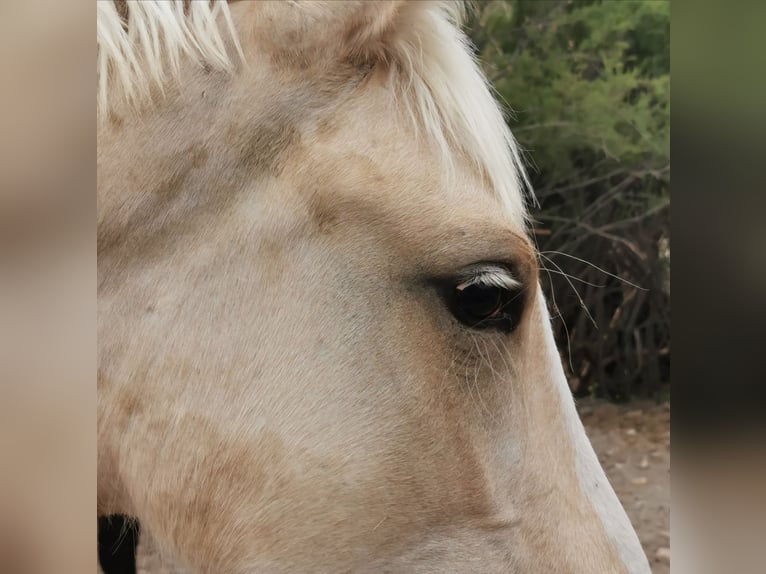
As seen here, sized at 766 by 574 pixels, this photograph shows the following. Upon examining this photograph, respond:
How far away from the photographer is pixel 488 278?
85cm

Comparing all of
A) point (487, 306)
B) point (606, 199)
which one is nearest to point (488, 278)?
point (487, 306)

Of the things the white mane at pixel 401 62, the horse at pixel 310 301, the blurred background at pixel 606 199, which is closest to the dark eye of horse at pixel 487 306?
the horse at pixel 310 301

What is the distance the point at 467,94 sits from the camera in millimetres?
913

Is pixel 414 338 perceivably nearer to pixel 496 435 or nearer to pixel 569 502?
pixel 496 435

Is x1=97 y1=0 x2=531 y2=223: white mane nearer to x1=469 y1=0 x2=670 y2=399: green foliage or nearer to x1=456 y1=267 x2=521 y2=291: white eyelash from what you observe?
x1=456 y1=267 x2=521 y2=291: white eyelash

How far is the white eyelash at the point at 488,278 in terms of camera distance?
0.84m

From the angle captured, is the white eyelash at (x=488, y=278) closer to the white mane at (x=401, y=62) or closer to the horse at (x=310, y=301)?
the horse at (x=310, y=301)

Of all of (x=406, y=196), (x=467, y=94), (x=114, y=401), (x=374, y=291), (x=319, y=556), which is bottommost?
(x=319, y=556)

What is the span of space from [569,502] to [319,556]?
373mm

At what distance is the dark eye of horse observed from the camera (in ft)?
2.81

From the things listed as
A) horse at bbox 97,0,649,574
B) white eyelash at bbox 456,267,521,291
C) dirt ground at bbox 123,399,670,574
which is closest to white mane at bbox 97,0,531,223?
horse at bbox 97,0,649,574

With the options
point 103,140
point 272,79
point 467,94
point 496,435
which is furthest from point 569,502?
point 103,140

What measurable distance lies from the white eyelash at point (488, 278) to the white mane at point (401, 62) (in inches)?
4.3

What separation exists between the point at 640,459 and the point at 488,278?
61 cm
